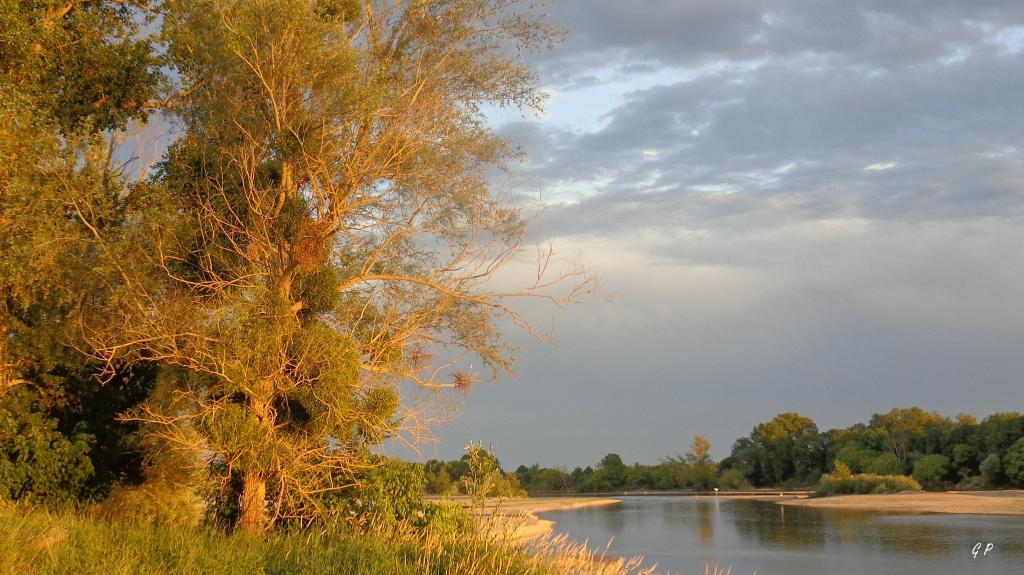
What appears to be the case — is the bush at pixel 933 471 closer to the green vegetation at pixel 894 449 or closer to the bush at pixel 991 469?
the green vegetation at pixel 894 449

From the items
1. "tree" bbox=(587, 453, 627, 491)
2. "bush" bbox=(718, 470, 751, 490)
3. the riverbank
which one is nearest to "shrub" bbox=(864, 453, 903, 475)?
the riverbank

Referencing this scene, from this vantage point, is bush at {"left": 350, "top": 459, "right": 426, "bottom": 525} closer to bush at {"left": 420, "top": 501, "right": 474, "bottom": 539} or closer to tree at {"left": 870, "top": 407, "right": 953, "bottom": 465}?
bush at {"left": 420, "top": 501, "right": 474, "bottom": 539}

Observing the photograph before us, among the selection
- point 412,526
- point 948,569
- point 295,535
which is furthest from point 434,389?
point 948,569

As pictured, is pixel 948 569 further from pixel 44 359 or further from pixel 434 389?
pixel 44 359

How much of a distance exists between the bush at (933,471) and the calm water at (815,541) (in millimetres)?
19663

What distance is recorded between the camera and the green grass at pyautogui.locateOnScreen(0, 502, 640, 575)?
28.8 ft

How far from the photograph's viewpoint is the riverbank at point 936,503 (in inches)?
1837

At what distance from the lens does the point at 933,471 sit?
67.5 meters

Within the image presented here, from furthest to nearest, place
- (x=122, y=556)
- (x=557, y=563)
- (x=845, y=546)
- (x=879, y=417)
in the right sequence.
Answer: (x=879, y=417)
(x=845, y=546)
(x=557, y=563)
(x=122, y=556)

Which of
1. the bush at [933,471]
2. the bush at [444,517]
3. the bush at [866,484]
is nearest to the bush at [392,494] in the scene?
the bush at [444,517]

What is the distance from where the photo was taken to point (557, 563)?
39.1ft

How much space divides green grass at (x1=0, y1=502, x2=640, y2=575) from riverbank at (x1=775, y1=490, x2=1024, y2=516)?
42683 millimetres

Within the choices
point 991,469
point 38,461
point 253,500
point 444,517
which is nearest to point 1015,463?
point 991,469

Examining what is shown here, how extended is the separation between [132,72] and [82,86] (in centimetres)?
94
